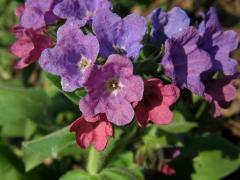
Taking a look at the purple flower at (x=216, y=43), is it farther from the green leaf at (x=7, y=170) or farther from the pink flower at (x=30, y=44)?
the green leaf at (x=7, y=170)

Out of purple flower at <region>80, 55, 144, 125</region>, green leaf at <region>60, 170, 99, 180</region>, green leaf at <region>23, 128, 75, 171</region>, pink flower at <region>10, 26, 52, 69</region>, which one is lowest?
green leaf at <region>60, 170, 99, 180</region>

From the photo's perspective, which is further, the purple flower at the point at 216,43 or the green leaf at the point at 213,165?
the green leaf at the point at 213,165

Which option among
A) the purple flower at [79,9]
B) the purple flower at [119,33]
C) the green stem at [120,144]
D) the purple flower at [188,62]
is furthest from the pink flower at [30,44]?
the green stem at [120,144]

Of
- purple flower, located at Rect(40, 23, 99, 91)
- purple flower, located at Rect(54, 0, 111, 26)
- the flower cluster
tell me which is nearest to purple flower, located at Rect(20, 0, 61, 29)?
the flower cluster

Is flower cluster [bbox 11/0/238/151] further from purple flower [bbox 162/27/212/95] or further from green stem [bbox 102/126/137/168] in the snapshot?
green stem [bbox 102/126/137/168]

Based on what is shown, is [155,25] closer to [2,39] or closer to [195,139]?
[195,139]

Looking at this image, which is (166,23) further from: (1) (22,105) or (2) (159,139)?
(1) (22,105)

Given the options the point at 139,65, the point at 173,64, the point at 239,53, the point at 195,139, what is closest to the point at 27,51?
the point at 139,65
